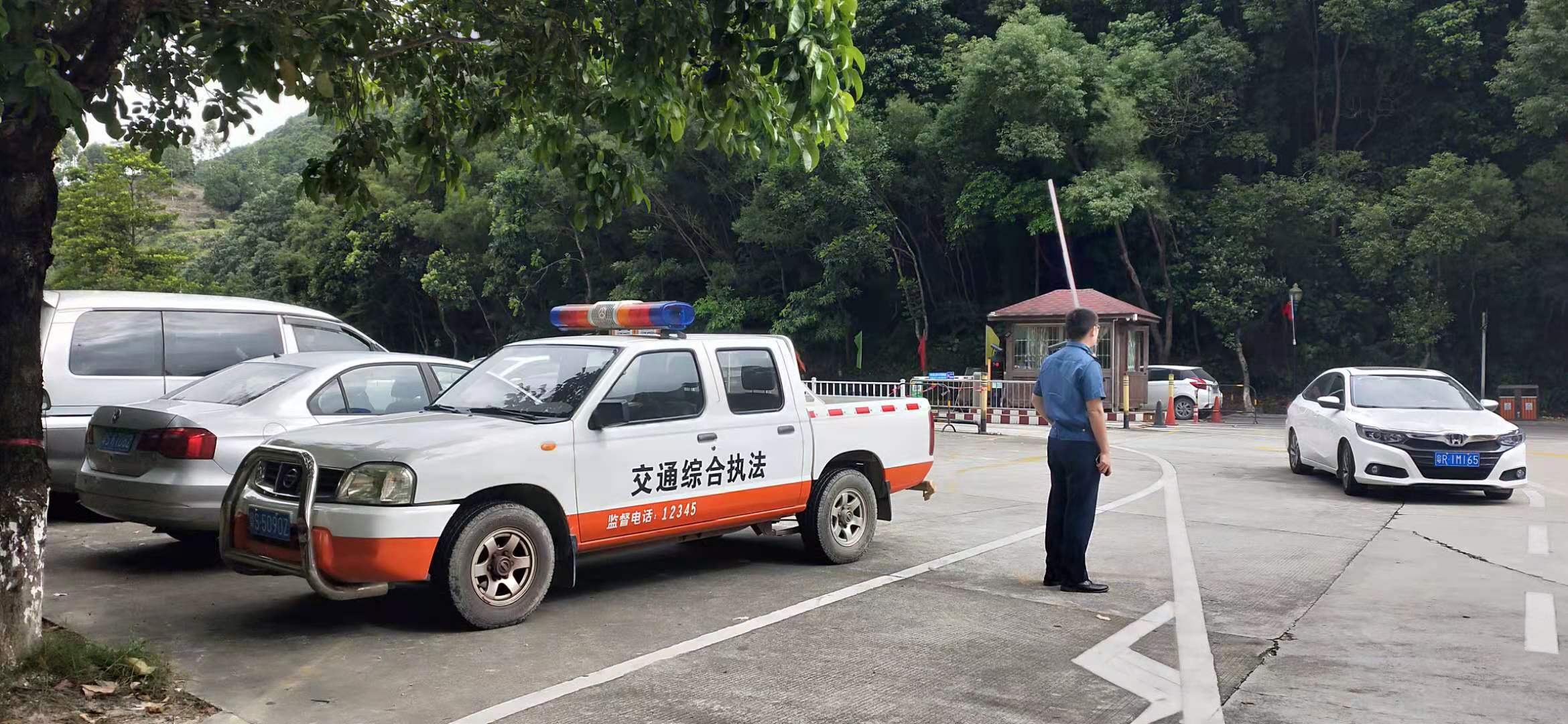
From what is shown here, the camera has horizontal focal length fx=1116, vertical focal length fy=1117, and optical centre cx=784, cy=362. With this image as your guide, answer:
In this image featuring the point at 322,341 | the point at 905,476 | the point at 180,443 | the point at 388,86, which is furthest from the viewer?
the point at 322,341

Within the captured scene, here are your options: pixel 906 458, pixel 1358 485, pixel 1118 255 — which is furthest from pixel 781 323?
pixel 906 458

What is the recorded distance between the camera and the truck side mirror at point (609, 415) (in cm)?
675

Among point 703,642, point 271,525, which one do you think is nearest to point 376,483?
point 271,525

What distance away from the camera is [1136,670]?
559cm

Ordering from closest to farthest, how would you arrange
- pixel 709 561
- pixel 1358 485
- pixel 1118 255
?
pixel 709 561 → pixel 1358 485 → pixel 1118 255

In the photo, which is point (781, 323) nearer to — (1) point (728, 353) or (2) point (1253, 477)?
(2) point (1253, 477)

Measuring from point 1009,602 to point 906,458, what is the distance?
6.60 feet

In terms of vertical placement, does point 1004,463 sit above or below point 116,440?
below

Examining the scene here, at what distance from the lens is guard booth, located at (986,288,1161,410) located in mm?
26797

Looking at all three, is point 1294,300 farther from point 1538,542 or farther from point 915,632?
point 915,632

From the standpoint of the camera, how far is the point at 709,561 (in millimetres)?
8391

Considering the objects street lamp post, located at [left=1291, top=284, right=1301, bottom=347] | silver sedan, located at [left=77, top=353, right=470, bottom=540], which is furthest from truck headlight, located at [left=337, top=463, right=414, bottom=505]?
street lamp post, located at [left=1291, top=284, right=1301, bottom=347]

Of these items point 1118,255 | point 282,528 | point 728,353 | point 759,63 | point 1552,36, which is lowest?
point 282,528

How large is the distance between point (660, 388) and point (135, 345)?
5138mm
